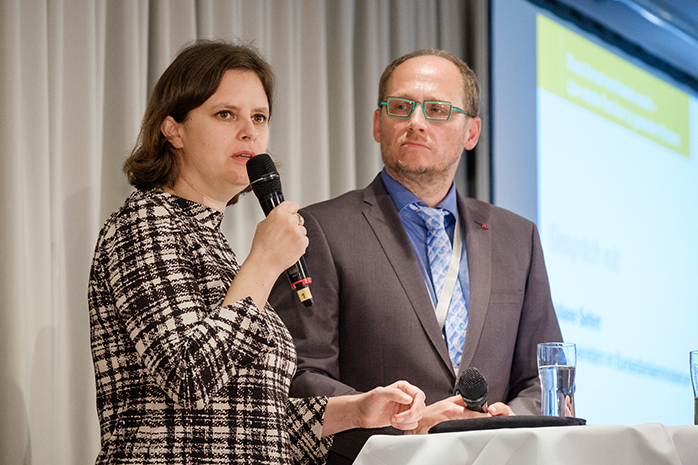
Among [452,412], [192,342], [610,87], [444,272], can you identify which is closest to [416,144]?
[444,272]

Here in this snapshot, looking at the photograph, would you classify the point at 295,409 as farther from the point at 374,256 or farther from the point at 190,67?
the point at 190,67

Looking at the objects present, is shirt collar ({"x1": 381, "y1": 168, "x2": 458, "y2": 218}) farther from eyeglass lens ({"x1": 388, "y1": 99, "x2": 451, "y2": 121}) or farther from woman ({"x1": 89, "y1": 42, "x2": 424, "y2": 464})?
woman ({"x1": 89, "y1": 42, "x2": 424, "y2": 464})

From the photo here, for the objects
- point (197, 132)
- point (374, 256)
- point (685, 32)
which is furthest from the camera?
point (685, 32)

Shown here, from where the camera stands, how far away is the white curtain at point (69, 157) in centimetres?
247

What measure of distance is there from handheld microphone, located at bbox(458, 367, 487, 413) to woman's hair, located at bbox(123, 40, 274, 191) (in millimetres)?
902

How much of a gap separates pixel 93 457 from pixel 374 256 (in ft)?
3.90

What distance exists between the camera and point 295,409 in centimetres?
204

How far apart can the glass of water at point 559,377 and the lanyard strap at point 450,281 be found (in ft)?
2.04

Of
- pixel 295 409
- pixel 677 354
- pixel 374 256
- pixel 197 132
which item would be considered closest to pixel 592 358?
pixel 677 354

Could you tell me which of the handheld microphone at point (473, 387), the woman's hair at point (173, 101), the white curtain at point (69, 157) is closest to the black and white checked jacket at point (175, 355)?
the woman's hair at point (173, 101)

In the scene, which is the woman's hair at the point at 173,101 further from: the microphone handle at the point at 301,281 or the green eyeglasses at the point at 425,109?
the green eyeglasses at the point at 425,109

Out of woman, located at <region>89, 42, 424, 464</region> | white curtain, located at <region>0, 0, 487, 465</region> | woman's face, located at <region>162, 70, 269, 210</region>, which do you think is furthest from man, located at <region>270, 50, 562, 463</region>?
white curtain, located at <region>0, 0, 487, 465</region>

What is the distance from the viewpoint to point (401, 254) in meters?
2.35

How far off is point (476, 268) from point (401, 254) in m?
0.24
